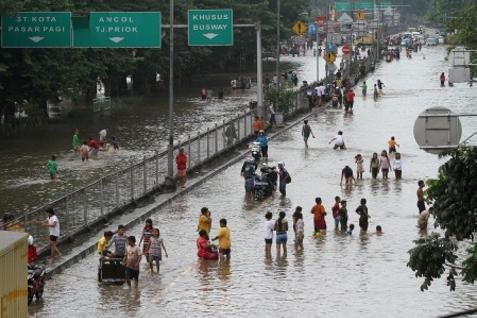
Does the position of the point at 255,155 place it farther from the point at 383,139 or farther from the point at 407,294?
the point at 407,294

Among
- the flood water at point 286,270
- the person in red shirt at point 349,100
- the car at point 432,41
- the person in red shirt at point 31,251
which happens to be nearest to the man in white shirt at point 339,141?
the flood water at point 286,270

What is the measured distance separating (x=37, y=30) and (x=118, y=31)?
10.1 feet

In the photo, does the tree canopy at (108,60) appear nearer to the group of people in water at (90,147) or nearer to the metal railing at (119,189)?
the group of people in water at (90,147)

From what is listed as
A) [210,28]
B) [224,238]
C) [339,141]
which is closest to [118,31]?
[210,28]

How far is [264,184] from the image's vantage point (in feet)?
122

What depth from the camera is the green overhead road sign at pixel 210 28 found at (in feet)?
161

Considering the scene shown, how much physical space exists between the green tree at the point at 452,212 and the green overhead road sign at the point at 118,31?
32828mm

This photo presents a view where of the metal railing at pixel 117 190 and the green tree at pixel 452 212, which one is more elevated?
the green tree at pixel 452 212

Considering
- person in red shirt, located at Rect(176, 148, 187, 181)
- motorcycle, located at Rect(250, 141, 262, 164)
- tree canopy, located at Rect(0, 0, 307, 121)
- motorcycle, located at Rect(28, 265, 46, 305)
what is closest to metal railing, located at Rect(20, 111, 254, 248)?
person in red shirt, located at Rect(176, 148, 187, 181)

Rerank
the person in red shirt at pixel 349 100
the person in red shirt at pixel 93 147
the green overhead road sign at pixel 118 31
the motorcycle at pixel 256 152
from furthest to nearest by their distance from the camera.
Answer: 1. the person in red shirt at pixel 349 100
2. the green overhead road sign at pixel 118 31
3. the person in red shirt at pixel 93 147
4. the motorcycle at pixel 256 152

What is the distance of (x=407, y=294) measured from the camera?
2481cm

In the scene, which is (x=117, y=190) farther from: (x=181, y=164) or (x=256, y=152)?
(x=256, y=152)

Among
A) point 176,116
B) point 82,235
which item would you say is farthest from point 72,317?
point 176,116

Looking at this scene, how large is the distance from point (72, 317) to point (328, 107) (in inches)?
1761
